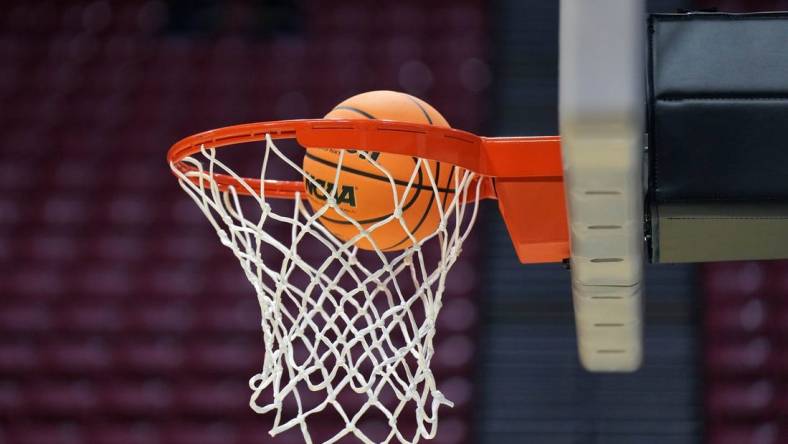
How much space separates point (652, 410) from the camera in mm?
3604

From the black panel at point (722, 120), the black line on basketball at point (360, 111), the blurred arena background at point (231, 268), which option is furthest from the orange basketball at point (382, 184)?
the blurred arena background at point (231, 268)

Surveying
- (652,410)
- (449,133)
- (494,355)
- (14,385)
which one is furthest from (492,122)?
(449,133)

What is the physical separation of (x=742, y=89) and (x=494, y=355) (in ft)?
8.84

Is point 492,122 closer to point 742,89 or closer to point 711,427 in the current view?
point 711,427

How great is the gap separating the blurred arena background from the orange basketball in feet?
7.32

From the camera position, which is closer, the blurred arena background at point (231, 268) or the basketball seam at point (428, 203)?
the basketball seam at point (428, 203)

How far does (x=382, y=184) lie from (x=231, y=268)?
9.02 feet

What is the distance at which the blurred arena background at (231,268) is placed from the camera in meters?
3.71

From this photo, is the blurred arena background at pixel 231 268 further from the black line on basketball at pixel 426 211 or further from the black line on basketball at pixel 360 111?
the black line on basketball at pixel 360 111

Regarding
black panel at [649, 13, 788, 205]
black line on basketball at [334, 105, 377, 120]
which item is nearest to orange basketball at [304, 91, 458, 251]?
black line on basketball at [334, 105, 377, 120]

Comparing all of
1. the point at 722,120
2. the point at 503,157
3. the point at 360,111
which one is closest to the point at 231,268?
the point at 360,111

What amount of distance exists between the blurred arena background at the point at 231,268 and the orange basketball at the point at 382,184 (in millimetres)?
2230

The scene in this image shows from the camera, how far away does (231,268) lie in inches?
164

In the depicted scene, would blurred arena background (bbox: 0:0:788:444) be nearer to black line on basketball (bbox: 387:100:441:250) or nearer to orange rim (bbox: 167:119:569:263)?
black line on basketball (bbox: 387:100:441:250)
